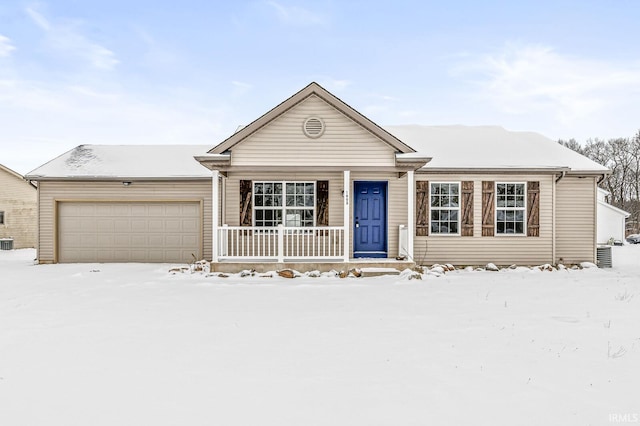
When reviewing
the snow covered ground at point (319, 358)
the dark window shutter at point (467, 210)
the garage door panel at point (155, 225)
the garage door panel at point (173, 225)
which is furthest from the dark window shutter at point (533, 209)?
the garage door panel at point (155, 225)

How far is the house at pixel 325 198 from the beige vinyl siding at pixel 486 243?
32 millimetres

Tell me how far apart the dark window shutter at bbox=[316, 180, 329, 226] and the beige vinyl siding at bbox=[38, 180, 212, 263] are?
4059mm

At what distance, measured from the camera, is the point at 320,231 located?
1248cm

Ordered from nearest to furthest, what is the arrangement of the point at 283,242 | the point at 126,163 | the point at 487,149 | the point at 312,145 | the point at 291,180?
the point at 312,145 < the point at 283,242 < the point at 291,180 < the point at 487,149 < the point at 126,163

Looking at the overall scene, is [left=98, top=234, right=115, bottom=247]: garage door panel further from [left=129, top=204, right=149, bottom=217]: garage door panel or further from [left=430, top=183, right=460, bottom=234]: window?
[left=430, top=183, right=460, bottom=234]: window

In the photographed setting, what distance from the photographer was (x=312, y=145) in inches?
451

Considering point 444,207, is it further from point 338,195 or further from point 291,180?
point 291,180

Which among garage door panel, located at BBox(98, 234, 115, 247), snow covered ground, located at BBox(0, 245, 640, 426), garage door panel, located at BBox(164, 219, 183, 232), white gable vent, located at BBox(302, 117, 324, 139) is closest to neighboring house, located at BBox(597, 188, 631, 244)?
snow covered ground, located at BBox(0, 245, 640, 426)

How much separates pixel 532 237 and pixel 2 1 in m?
18.6

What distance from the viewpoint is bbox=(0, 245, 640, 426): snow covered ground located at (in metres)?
3.20

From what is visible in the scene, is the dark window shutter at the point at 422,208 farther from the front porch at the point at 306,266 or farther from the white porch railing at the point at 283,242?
the white porch railing at the point at 283,242

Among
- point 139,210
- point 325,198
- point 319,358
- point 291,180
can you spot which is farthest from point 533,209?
→ point 139,210

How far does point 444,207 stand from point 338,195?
11.3 ft

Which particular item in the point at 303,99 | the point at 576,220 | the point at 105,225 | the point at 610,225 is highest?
the point at 303,99
